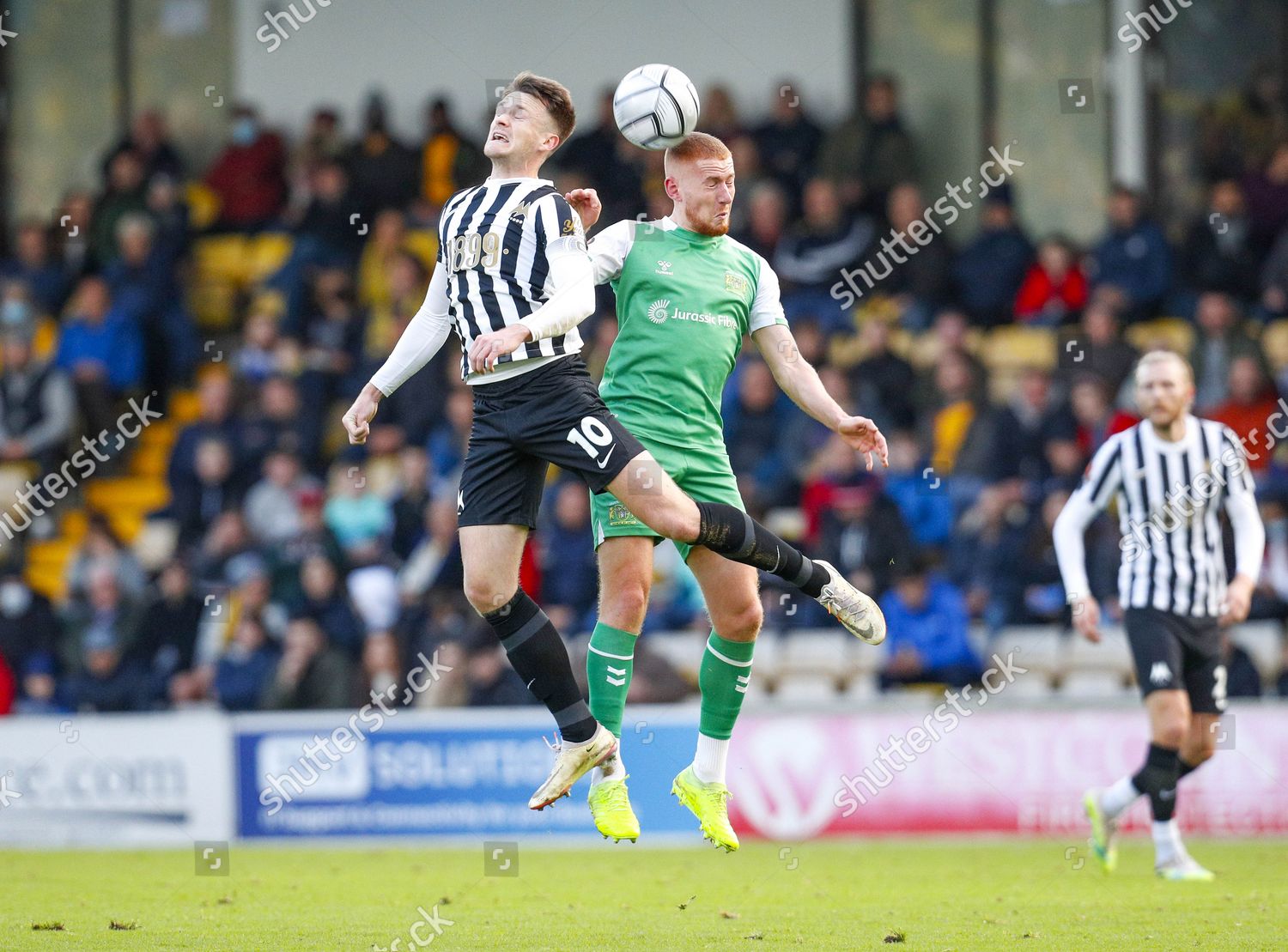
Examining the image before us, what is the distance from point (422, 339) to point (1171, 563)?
171 inches

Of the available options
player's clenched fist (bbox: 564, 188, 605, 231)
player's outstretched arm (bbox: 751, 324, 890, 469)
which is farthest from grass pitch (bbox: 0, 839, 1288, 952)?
player's clenched fist (bbox: 564, 188, 605, 231)

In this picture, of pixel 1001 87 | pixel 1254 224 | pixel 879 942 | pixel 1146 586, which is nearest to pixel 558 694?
pixel 879 942

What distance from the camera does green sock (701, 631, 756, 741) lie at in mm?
7734

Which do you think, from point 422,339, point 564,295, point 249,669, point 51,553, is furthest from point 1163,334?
point 51,553

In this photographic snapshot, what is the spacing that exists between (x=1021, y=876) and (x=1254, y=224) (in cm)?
793

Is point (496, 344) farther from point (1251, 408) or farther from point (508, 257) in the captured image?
point (1251, 408)

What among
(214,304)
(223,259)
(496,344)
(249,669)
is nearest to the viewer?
(496,344)

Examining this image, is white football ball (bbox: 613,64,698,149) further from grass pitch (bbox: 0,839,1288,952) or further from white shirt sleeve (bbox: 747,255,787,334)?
grass pitch (bbox: 0,839,1288,952)

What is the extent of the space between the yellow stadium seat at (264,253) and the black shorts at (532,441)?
11.7 m

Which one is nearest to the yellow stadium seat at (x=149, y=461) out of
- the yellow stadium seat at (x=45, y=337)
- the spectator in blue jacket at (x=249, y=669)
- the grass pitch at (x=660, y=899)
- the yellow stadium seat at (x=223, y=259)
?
the yellow stadium seat at (x=45, y=337)

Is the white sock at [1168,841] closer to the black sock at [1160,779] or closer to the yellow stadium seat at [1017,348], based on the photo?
the black sock at [1160,779]

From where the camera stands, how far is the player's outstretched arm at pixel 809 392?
730cm

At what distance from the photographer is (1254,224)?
15.8 m

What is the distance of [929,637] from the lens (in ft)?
43.5
